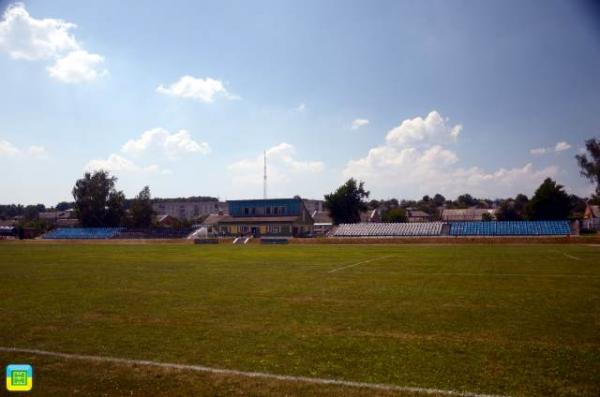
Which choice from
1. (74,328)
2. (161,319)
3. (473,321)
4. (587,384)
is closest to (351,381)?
(587,384)

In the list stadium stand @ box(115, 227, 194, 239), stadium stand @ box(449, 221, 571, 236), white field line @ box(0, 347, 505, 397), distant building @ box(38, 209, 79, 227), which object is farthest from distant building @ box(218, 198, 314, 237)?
white field line @ box(0, 347, 505, 397)

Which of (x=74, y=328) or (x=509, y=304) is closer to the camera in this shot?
(x=74, y=328)

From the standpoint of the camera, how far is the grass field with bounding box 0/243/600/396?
21.5ft

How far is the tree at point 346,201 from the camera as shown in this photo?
293ft

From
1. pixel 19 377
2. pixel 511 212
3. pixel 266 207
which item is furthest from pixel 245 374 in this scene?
pixel 511 212

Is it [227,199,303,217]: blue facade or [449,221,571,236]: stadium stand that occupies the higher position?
[227,199,303,217]: blue facade

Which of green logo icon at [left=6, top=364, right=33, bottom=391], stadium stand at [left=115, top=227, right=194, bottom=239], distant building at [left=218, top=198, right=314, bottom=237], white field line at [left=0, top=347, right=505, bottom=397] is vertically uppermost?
distant building at [left=218, top=198, right=314, bottom=237]

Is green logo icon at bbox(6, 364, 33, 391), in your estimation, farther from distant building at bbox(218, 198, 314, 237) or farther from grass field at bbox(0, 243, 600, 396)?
distant building at bbox(218, 198, 314, 237)

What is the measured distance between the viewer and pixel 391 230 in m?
73.8

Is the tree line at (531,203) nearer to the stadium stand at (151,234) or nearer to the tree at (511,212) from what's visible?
the tree at (511,212)

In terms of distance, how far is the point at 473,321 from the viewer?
10.5 m

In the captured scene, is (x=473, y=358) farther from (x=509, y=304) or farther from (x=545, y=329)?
(x=509, y=304)

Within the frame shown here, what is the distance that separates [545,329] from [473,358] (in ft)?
10.2

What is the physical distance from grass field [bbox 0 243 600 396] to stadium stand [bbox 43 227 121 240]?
70.5 m
